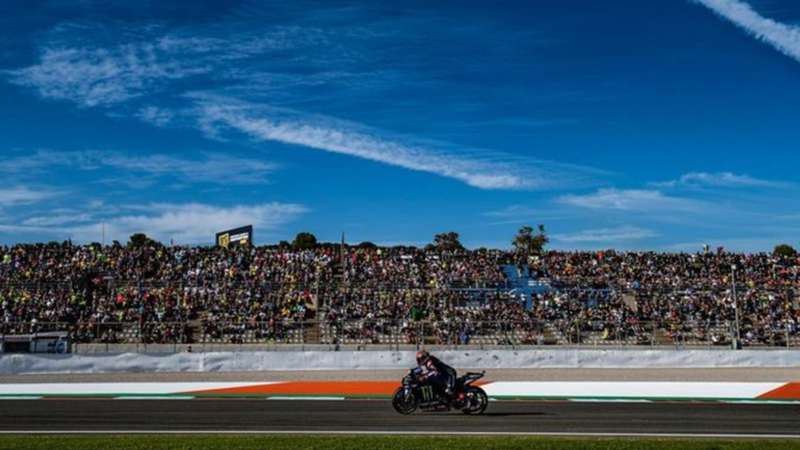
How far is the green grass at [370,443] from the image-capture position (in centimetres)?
1111

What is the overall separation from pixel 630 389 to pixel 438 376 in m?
6.60

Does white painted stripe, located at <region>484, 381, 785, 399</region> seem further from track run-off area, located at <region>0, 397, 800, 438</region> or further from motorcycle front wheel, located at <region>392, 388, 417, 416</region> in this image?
motorcycle front wheel, located at <region>392, 388, 417, 416</region>

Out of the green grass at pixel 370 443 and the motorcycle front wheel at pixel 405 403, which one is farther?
the motorcycle front wheel at pixel 405 403

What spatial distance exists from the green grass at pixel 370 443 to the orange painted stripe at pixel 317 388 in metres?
7.00

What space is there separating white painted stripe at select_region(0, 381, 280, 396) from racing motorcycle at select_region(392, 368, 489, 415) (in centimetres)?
677

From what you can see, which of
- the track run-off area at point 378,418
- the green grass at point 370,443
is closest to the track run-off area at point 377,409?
the track run-off area at point 378,418

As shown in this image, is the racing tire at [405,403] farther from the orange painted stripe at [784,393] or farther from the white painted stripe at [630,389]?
the orange painted stripe at [784,393]

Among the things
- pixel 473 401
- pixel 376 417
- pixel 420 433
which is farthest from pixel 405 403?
pixel 420 433

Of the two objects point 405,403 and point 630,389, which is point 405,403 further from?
point 630,389

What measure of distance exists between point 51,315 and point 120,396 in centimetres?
1508

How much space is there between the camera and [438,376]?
15289 millimetres

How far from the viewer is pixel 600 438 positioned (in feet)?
40.0

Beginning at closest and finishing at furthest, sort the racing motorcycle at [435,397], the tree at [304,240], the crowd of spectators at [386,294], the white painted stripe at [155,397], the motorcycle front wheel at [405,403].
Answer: the racing motorcycle at [435,397] < the motorcycle front wheel at [405,403] < the white painted stripe at [155,397] < the crowd of spectators at [386,294] < the tree at [304,240]

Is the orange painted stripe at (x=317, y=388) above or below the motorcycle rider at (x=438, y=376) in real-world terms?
below
